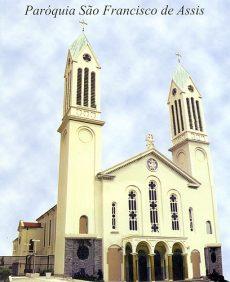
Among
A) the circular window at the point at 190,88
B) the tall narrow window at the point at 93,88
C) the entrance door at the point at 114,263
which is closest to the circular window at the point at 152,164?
the tall narrow window at the point at 93,88

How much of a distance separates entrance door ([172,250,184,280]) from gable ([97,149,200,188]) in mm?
8887

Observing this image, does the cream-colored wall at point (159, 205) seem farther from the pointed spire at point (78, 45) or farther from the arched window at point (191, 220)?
the pointed spire at point (78, 45)

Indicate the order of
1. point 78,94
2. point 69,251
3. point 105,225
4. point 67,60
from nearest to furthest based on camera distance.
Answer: point 69,251
point 105,225
point 78,94
point 67,60

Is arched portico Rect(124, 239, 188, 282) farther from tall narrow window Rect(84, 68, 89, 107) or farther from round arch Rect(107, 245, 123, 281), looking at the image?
tall narrow window Rect(84, 68, 89, 107)

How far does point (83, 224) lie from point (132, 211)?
5.84 m

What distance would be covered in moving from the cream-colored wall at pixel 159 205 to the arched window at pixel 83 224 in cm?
190

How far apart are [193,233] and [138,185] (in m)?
8.53

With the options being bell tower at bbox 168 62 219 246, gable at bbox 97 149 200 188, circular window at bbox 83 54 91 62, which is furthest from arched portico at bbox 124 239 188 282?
circular window at bbox 83 54 91 62

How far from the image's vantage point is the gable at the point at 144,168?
1567 inches

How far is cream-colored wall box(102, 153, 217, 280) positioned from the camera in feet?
124

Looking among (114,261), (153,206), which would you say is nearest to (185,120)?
(153,206)

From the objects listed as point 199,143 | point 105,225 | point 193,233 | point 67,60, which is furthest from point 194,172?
point 67,60

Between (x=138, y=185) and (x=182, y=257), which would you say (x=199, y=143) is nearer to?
(x=138, y=185)

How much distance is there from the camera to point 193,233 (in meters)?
41.0
